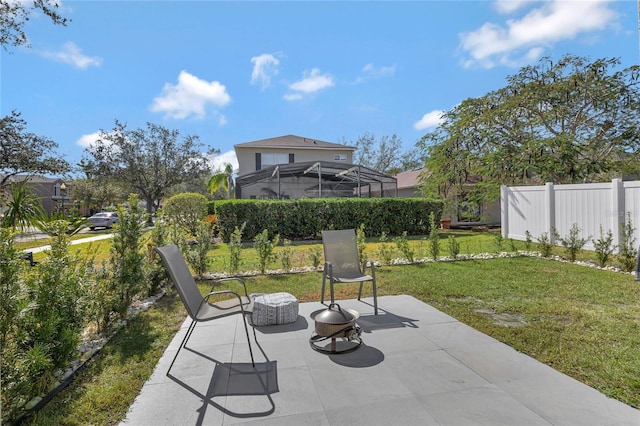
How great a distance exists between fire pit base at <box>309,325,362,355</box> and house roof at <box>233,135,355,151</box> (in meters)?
24.2

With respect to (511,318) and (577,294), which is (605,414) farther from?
(577,294)

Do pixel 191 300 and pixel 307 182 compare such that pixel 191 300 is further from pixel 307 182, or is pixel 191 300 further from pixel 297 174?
pixel 307 182

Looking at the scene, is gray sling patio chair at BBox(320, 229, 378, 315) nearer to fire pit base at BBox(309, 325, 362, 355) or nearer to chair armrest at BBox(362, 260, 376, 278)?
chair armrest at BBox(362, 260, 376, 278)

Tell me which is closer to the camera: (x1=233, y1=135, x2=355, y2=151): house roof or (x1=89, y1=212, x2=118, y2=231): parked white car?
(x1=89, y1=212, x2=118, y2=231): parked white car

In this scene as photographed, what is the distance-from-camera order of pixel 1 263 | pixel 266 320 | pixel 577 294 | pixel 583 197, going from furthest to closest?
pixel 583 197
pixel 577 294
pixel 266 320
pixel 1 263

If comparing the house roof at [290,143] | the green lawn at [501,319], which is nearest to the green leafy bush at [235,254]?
the green lawn at [501,319]

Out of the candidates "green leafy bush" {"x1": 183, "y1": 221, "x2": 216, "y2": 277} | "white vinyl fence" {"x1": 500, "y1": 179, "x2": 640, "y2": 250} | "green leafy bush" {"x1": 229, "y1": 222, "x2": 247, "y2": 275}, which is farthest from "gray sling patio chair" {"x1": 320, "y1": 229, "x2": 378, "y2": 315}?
"white vinyl fence" {"x1": 500, "y1": 179, "x2": 640, "y2": 250}

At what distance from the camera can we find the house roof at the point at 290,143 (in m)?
26.3

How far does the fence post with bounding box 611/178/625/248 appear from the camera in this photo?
26.6 feet

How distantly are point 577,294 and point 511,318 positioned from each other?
187cm

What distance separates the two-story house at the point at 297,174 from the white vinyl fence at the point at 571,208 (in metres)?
7.78

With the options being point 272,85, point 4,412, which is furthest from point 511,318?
point 272,85

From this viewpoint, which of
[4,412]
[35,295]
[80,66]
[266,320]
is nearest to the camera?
[4,412]

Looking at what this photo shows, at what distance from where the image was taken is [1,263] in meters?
2.29
